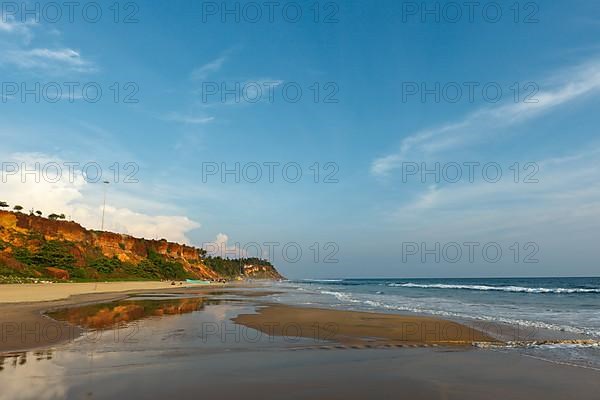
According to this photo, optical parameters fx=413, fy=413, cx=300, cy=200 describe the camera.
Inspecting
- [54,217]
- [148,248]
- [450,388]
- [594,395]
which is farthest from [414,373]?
[148,248]

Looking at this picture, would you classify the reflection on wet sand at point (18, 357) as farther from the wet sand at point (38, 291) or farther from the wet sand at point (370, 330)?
the wet sand at point (38, 291)

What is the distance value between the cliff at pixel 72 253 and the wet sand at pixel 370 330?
4642cm

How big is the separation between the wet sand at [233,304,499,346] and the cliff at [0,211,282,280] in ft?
152

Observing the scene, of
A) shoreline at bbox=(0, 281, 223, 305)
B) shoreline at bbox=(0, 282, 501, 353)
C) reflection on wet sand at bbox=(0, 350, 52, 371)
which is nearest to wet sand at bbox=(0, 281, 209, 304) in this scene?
shoreline at bbox=(0, 281, 223, 305)

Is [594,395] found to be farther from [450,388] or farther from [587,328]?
[587,328]

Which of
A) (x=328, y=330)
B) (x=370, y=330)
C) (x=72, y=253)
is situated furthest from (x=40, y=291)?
(x=72, y=253)

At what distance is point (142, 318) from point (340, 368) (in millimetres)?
12426

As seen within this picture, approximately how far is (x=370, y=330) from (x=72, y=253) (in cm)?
6722

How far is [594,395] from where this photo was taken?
7.29 metres

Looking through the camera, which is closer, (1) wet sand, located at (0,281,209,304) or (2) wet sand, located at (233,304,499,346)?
(2) wet sand, located at (233,304,499,346)

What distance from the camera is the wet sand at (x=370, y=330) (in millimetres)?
13117

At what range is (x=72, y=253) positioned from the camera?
6881cm

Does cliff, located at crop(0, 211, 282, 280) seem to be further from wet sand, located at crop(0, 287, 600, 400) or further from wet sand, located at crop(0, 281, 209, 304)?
wet sand, located at crop(0, 287, 600, 400)

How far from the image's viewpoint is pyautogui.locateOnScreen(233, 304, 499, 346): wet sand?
516 inches
